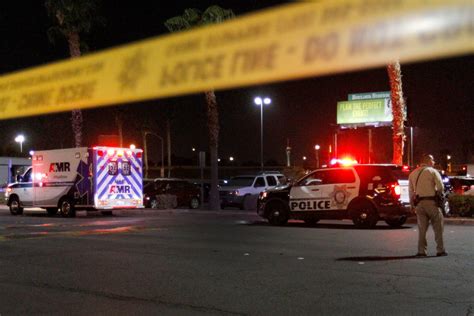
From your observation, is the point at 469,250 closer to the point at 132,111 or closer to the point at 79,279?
the point at 79,279

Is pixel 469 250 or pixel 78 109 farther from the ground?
pixel 78 109

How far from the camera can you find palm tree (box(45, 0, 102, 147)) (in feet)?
101

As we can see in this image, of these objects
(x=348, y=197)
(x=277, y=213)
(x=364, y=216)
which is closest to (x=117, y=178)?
(x=277, y=213)

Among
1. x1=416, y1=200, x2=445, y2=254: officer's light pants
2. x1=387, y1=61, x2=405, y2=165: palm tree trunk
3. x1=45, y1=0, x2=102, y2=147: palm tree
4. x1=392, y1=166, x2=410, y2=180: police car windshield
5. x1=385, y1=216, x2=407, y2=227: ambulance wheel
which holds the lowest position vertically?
x1=385, y1=216, x2=407, y2=227: ambulance wheel

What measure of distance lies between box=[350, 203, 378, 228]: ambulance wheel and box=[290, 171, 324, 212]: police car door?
1.02 m

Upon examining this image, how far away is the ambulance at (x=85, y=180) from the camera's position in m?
23.3

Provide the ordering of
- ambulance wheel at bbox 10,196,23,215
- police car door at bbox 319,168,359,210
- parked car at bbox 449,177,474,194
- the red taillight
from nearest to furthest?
the red taillight, police car door at bbox 319,168,359,210, ambulance wheel at bbox 10,196,23,215, parked car at bbox 449,177,474,194

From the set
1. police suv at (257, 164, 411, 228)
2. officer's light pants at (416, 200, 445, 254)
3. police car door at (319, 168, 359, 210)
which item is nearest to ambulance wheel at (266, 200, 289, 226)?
police suv at (257, 164, 411, 228)

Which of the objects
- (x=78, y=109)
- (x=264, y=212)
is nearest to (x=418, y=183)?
(x=264, y=212)

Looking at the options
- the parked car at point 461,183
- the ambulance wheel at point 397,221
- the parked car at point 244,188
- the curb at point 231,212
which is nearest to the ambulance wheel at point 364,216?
the ambulance wheel at point 397,221

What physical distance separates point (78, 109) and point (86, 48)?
376 cm

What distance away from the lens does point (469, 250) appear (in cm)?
1169

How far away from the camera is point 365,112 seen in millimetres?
44594

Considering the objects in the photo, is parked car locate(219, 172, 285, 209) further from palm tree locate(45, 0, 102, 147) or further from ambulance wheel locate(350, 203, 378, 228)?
ambulance wheel locate(350, 203, 378, 228)
